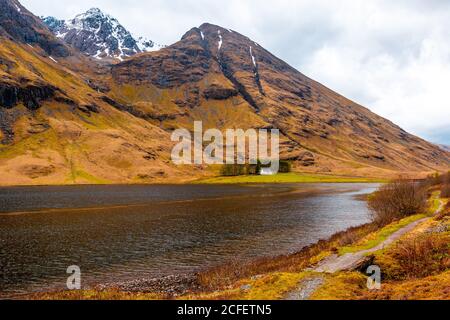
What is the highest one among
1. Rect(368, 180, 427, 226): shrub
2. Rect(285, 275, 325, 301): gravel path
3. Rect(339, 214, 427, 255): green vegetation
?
Rect(368, 180, 427, 226): shrub

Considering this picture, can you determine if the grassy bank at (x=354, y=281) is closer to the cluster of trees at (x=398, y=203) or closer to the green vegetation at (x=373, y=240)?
the green vegetation at (x=373, y=240)

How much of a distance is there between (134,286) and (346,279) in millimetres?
22211

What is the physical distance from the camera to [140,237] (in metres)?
64.4

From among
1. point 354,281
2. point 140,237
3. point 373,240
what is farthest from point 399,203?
point 354,281

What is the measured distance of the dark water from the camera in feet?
147

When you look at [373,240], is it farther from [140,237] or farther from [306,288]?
[140,237]

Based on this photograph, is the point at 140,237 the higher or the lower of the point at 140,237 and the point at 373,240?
the lower

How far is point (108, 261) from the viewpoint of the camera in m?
49.1

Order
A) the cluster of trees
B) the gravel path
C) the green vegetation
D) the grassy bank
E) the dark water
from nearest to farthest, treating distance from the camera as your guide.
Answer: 1. the grassy bank
2. the gravel path
3. the green vegetation
4. the dark water
5. the cluster of trees

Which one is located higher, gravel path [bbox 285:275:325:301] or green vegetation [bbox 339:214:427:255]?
gravel path [bbox 285:275:325:301]

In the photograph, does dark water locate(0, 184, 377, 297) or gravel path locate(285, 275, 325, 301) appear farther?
dark water locate(0, 184, 377, 297)

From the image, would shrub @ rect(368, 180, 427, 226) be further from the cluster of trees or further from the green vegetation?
the green vegetation

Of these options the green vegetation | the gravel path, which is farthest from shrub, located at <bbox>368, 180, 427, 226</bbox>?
the gravel path
